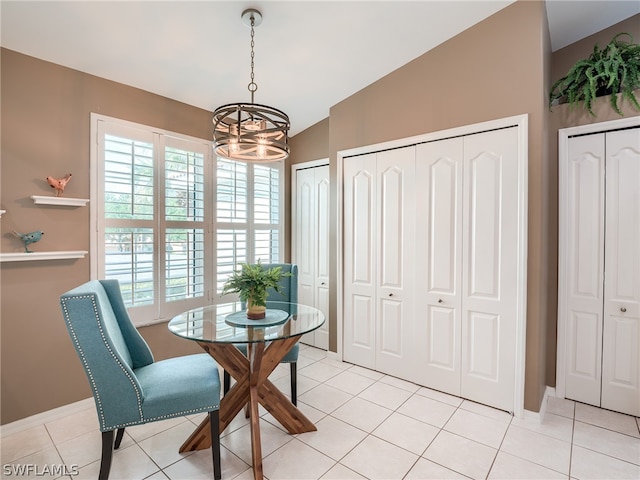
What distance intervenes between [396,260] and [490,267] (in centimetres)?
84

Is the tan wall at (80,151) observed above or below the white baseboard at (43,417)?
above

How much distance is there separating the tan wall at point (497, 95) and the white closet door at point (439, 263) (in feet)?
1.09

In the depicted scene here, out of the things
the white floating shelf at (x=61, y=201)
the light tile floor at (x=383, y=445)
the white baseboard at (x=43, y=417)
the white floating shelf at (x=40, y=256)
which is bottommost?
the light tile floor at (x=383, y=445)

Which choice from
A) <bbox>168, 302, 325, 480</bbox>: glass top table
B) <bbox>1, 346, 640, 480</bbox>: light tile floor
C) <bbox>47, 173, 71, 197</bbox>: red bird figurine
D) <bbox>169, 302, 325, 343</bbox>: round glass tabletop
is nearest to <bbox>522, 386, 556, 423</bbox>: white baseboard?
<bbox>1, 346, 640, 480</bbox>: light tile floor

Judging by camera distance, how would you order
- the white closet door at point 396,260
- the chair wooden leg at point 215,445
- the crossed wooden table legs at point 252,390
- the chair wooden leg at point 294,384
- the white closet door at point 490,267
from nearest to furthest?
1. the chair wooden leg at point 215,445
2. the crossed wooden table legs at point 252,390
3. the white closet door at point 490,267
4. the chair wooden leg at point 294,384
5. the white closet door at point 396,260

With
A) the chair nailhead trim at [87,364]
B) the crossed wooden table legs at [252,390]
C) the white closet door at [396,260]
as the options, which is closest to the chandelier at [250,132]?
the chair nailhead trim at [87,364]

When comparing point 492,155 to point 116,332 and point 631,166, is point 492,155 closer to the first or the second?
point 631,166

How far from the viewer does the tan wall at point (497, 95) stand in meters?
2.46

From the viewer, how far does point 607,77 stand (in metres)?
2.57

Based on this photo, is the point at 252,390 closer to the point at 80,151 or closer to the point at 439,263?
the point at 439,263

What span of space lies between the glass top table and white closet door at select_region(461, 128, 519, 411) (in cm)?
134

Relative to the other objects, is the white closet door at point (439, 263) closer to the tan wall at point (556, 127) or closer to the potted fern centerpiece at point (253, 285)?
the tan wall at point (556, 127)

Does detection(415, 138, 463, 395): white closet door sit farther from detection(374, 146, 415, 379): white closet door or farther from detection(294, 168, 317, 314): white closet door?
detection(294, 168, 317, 314): white closet door

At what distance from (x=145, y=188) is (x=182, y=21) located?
1379 millimetres
